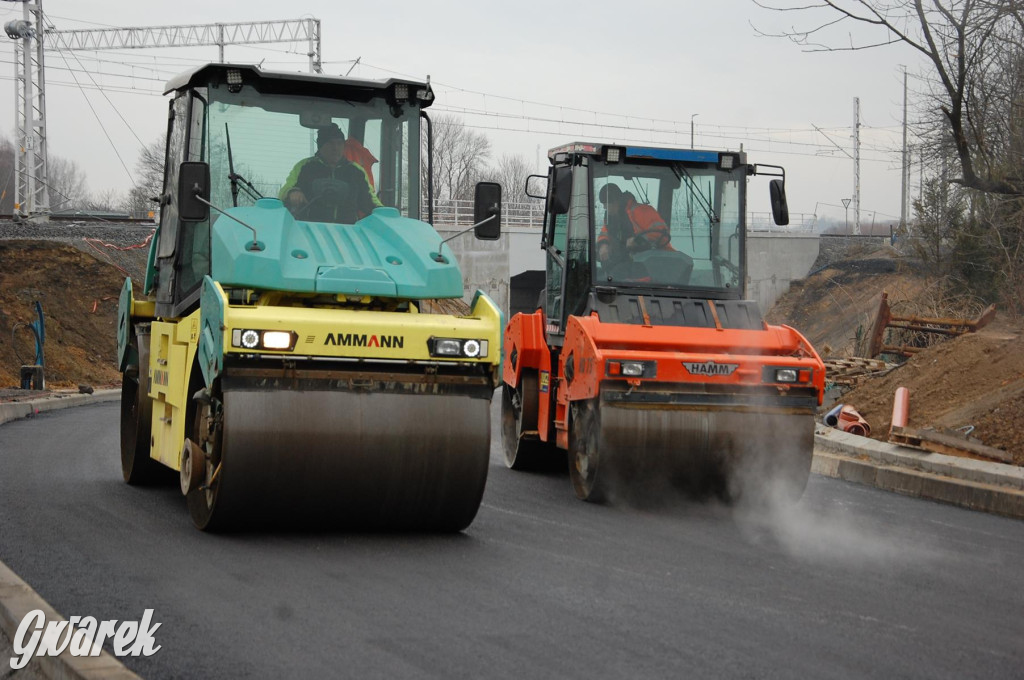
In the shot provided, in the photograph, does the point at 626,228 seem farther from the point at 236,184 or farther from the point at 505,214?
the point at 505,214

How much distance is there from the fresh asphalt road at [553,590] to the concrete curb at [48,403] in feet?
26.5

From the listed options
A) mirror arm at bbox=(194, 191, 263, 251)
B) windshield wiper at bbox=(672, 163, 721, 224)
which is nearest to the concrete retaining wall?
→ windshield wiper at bbox=(672, 163, 721, 224)

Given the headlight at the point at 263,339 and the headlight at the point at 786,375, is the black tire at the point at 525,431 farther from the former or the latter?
the headlight at the point at 263,339

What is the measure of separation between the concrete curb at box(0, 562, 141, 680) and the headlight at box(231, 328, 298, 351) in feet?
5.76

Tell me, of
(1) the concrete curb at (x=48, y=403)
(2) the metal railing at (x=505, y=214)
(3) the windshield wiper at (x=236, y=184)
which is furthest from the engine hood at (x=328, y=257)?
(2) the metal railing at (x=505, y=214)

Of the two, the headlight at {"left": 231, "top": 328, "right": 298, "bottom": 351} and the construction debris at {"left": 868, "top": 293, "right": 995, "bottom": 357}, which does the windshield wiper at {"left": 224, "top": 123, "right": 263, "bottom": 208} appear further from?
Result: the construction debris at {"left": 868, "top": 293, "right": 995, "bottom": 357}

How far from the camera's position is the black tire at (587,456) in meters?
9.41

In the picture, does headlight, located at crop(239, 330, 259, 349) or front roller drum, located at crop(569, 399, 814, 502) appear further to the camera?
front roller drum, located at crop(569, 399, 814, 502)

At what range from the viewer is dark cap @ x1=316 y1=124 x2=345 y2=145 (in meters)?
8.24

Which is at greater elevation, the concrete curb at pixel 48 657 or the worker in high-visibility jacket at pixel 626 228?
the worker in high-visibility jacket at pixel 626 228

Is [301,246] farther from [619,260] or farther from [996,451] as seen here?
[996,451]

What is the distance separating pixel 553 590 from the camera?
Answer: 628cm

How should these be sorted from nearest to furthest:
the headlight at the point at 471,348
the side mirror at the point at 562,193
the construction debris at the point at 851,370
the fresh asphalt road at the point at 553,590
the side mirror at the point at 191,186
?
the fresh asphalt road at the point at 553,590
the headlight at the point at 471,348
the side mirror at the point at 191,186
the side mirror at the point at 562,193
the construction debris at the point at 851,370

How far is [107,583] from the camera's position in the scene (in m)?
6.14
